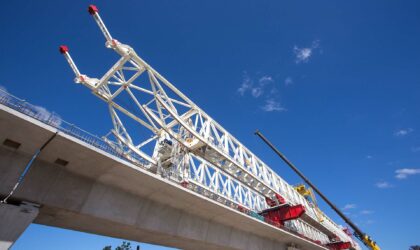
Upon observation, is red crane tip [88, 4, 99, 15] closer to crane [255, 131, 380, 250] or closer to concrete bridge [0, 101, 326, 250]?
concrete bridge [0, 101, 326, 250]

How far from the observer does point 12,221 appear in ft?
29.1

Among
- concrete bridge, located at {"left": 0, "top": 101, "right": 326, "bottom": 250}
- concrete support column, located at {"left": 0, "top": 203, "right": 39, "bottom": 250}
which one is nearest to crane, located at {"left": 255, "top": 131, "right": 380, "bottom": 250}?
concrete bridge, located at {"left": 0, "top": 101, "right": 326, "bottom": 250}

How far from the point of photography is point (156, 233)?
14.3 m

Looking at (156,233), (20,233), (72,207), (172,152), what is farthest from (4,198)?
(172,152)

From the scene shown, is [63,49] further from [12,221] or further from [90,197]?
[12,221]

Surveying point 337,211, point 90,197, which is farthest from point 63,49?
point 337,211

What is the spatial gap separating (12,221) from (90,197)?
318cm

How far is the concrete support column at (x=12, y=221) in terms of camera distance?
850 cm

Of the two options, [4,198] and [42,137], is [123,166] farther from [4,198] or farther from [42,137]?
[4,198]

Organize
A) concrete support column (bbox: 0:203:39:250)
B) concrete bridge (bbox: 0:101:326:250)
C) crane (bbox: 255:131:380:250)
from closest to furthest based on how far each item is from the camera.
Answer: concrete support column (bbox: 0:203:39:250), concrete bridge (bbox: 0:101:326:250), crane (bbox: 255:131:380:250)

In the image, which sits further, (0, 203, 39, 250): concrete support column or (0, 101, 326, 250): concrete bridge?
(0, 101, 326, 250): concrete bridge

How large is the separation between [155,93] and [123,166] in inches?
326

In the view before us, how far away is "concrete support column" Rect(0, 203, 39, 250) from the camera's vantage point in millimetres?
8500

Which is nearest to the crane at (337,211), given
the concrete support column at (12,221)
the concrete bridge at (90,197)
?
the concrete bridge at (90,197)
